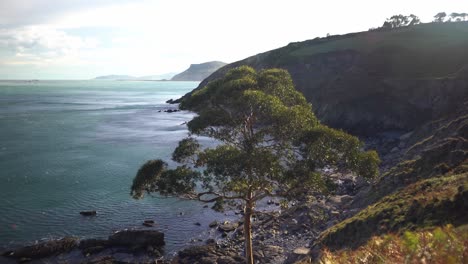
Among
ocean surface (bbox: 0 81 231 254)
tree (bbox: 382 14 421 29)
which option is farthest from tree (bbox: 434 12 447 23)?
ocean surface (bbox: 0 81 231 254)

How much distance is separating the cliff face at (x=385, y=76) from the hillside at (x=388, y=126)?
25cm

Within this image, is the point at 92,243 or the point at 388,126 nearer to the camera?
the point at 92,243

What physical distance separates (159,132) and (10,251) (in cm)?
6570

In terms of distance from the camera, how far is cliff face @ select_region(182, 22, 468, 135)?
73.9 meters

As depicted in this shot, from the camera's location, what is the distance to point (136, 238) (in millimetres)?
33219

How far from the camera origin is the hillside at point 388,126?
22844mm

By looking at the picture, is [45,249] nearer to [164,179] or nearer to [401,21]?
[164,179]

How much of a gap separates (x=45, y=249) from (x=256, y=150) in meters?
22.7

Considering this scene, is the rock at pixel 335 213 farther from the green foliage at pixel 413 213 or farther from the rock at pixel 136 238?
the rock at pixel 136 238

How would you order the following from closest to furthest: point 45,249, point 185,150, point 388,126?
point 185,150 → point 45,249 → point 388,126

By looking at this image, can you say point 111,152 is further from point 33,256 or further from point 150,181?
point 150,181

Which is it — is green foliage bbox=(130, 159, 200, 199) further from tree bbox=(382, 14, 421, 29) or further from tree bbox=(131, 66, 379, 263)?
tree bbox=(382, 14, 421, 29)

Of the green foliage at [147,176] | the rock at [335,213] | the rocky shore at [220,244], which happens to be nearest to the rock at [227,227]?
the rocky shore at [220,244]

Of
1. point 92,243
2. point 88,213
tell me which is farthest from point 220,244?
point 88,213
